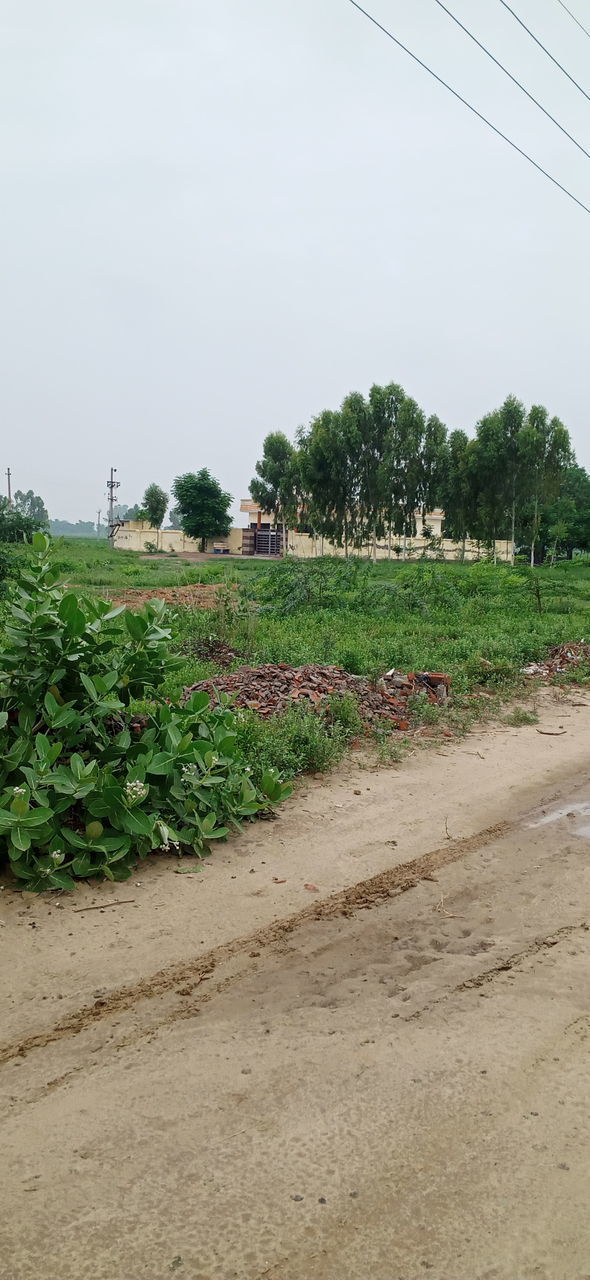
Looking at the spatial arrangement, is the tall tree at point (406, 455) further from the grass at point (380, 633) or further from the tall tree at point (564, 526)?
the grass at point (380, 633)

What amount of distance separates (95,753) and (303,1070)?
6.96 ft

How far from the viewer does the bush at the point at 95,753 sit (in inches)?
149

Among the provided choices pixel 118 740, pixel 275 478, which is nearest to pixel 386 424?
pixel 275 478

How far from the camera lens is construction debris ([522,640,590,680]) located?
930cm

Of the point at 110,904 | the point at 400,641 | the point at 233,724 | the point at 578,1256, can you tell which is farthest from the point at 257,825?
the point at 400,641

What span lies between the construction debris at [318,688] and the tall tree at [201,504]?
47110mm

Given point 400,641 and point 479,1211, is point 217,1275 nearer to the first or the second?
point 479,1211

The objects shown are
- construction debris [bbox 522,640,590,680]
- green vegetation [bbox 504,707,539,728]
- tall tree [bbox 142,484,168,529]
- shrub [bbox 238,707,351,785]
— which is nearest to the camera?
shrub [bbox 238,707,351,785]

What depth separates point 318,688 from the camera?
6.95 meters

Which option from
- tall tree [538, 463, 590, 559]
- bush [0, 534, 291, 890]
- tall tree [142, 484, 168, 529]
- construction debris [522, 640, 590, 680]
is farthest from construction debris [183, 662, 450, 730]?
tall tree [142, 484, 168, 529]

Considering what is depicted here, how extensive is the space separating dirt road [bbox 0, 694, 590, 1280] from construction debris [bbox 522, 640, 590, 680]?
16.6 ft

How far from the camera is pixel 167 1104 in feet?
7.73

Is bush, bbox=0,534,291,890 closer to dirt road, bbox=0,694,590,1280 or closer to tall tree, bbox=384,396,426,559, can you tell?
dirt road, bbox=0,694,590,1280

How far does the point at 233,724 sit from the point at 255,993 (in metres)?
2.30
